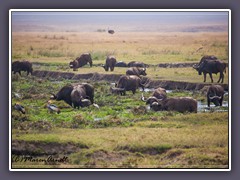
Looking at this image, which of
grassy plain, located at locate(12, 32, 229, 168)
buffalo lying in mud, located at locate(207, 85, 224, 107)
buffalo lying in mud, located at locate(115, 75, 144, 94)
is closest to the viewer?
grassy plain, located at locate(12, 32, 229, 168)

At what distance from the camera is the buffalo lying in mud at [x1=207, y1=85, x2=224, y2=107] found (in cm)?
842

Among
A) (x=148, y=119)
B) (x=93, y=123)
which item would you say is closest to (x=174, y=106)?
(x=148, y=119)

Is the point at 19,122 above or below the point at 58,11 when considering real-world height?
below

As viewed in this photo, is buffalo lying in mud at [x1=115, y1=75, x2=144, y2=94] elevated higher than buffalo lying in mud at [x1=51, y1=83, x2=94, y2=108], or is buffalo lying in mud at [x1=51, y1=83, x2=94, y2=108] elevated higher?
buffalo lying in mud at [x1=115, y1=75, x2=144, y2=94]

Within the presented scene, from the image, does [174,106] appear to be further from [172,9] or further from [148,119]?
[172,9]

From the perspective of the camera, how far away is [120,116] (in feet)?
27.7

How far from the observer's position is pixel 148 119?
8.45 metres

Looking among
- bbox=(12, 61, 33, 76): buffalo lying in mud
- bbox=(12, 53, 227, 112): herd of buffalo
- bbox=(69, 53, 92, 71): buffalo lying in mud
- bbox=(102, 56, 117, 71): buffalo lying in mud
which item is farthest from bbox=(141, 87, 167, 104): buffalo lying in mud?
bbox=(12, 61, 33, 76): buffalo lying in mud

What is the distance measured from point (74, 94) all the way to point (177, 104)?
43.3 inches

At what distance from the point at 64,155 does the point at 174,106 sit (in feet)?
4.19

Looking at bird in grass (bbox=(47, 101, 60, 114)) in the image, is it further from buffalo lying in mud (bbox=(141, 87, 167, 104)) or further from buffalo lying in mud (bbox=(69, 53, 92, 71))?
buffalo lying in mud (bbox=(141, 87, 167, 104))

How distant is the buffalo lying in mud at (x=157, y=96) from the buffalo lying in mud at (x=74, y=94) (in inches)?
22.6

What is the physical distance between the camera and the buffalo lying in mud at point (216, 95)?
8.42 metres

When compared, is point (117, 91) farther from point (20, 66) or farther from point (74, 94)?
point (20, 66)
